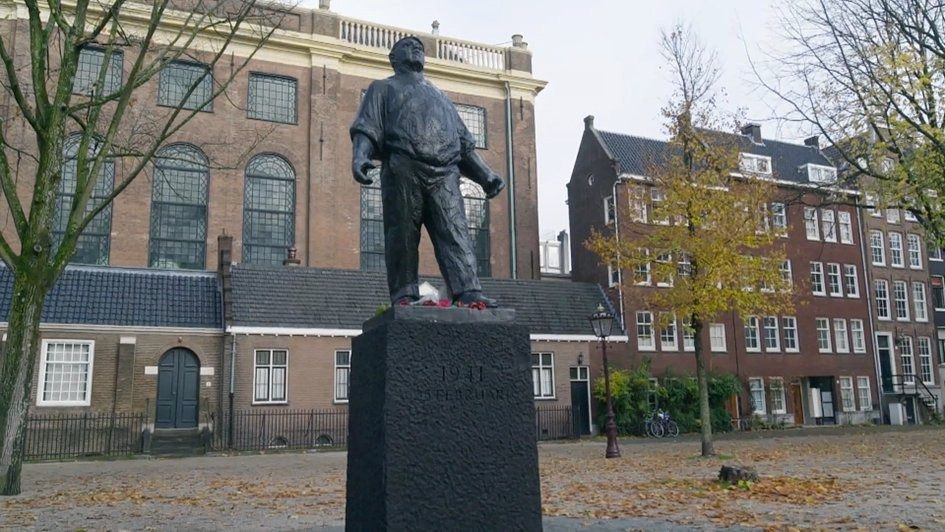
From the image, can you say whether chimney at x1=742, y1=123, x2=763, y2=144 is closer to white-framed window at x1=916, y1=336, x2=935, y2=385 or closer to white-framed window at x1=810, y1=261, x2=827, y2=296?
white-framed window at x1=810, y1=261, x2=827, y2=296

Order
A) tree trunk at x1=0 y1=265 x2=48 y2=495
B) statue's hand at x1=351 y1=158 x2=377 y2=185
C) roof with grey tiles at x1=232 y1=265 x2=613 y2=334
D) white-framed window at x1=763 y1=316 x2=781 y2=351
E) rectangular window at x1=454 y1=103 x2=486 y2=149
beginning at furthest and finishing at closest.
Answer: white-framed window at x1=763 y1=316 x2=781 y2=351, rectangular window at x1=454 y1=103 x2=486 y2=149, roof with grey tiles at x1=232 y1=265 x2=613 y2=334, tree trunk at x1=0 y1=265 x2=48 y2=495, statue's hand at x1=351 y1=158 x2=377 y2=185

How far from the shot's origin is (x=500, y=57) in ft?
128

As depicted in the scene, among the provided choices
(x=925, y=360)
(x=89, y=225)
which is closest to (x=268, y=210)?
(x=89, y=225)

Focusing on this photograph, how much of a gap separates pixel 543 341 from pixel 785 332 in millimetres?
15181

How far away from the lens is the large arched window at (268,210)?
1288 inches

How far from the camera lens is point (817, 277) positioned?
40344 millimetres

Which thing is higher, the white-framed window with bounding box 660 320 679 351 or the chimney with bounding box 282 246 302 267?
the chimney with bounding box 282 246 302 267

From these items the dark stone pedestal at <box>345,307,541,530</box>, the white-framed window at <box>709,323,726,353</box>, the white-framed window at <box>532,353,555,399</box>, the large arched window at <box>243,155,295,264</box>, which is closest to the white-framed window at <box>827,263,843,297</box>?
the white-framed window at <box>709,323,726,353</box>

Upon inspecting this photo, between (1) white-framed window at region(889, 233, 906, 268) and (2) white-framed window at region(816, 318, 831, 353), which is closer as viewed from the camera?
(2) white-framed window at region(816, 318, 831, 353)

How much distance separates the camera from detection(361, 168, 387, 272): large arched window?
1355 inches

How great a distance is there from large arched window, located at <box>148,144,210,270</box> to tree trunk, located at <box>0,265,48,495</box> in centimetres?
1950

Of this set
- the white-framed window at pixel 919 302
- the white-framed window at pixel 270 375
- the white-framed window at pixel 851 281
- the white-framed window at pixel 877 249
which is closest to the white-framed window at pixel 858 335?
the white-framed window at pixel 851 281

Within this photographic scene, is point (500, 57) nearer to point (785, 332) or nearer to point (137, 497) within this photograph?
point (785, 332)

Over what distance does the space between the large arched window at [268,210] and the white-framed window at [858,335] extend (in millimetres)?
29457
